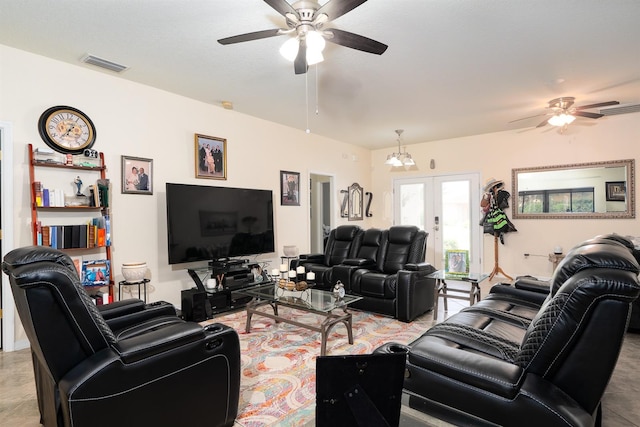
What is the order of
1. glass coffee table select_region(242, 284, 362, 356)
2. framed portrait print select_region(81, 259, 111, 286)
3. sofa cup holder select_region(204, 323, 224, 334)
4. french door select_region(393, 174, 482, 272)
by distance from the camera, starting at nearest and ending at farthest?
sofa cup holder select_region(204, 323, 224, 334), glass coffee table select_region(242, 284, 362, 356), framed portrait print select_region(81, 259, 111, 286), french door select_region(393, 174, 482, 272)

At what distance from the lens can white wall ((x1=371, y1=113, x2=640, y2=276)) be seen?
16.4 ft

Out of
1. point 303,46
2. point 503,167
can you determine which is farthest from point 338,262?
point 503,167

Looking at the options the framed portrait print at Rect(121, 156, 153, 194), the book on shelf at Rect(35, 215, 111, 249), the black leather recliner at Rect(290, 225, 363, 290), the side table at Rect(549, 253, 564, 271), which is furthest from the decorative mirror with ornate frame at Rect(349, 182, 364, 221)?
the book on shelf at Rect(35, 215, 111, 249)

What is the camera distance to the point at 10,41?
2.89 m

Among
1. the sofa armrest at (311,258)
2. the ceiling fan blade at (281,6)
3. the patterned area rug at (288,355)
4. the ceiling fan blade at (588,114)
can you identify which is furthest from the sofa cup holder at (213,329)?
the ceiling fan blade at (588,114)

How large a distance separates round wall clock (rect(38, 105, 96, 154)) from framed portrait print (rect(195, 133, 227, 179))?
1.21 metres

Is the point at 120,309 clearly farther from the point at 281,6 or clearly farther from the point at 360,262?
the point at 360,262

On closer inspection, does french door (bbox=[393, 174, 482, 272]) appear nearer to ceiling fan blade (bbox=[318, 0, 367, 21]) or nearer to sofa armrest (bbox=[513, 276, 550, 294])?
sofa armrest (bbox=[513, 276, 550, 294])

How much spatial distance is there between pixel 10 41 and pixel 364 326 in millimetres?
4276

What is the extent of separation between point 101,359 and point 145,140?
10.2 ft

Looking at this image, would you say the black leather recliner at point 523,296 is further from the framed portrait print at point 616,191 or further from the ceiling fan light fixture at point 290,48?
the framed portrait print at point 616,191

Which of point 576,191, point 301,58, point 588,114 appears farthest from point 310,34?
point 576,191

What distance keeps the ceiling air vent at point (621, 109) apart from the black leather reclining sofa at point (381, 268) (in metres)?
3.29

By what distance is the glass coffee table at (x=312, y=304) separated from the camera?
286 centimetres
